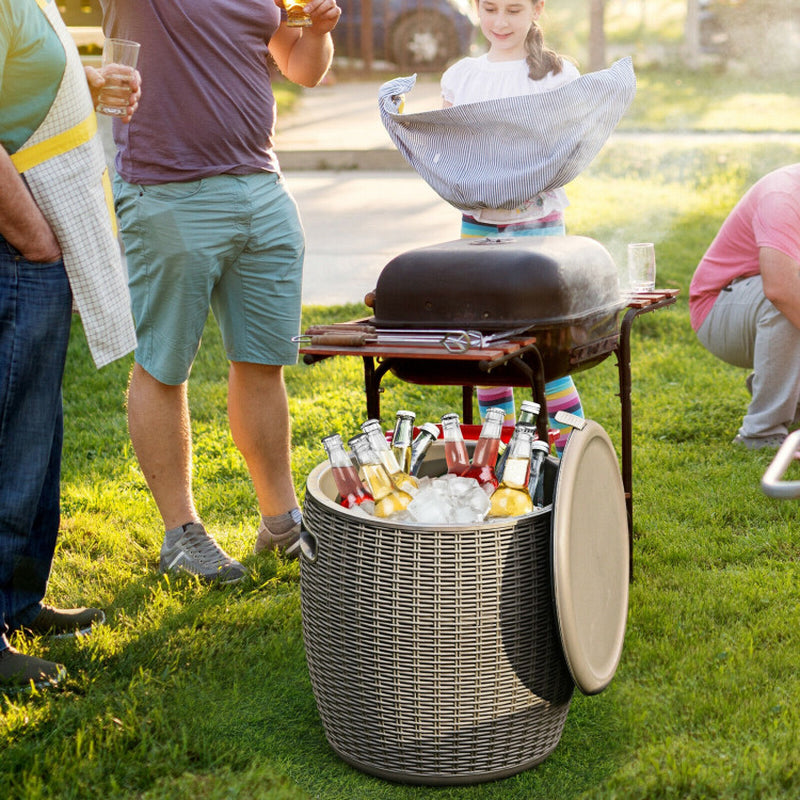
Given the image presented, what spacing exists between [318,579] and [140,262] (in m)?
1.26

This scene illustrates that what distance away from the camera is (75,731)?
265 centimetres

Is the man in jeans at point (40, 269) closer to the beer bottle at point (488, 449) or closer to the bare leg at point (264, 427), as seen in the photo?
the bare leg at point (264, 427)

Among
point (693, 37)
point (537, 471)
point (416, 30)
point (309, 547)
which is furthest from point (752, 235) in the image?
point (693, 37)

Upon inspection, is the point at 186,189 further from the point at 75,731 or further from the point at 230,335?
the point at 75,731

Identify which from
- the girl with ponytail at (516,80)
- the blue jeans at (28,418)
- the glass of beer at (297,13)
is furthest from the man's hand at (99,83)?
the girl with ponytail at (516,80)

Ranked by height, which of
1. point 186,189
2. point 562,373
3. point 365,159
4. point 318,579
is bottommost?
point 365,159

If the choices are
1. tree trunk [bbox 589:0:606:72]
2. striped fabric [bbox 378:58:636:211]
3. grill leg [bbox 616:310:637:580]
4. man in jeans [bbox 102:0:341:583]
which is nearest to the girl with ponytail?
striped fabric [bbox 378:58:636:211]

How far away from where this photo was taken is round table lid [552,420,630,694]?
2.29m

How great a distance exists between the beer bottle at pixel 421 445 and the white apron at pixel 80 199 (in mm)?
797

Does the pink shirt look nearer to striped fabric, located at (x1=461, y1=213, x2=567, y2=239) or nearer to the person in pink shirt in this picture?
the person in pink shirt

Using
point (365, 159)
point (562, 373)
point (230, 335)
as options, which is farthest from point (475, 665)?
point (365, 159)

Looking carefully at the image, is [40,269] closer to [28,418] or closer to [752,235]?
[28,418]

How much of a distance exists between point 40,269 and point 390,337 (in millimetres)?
862

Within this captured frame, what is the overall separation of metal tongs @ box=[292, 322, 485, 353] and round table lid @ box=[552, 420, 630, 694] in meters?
0.32
